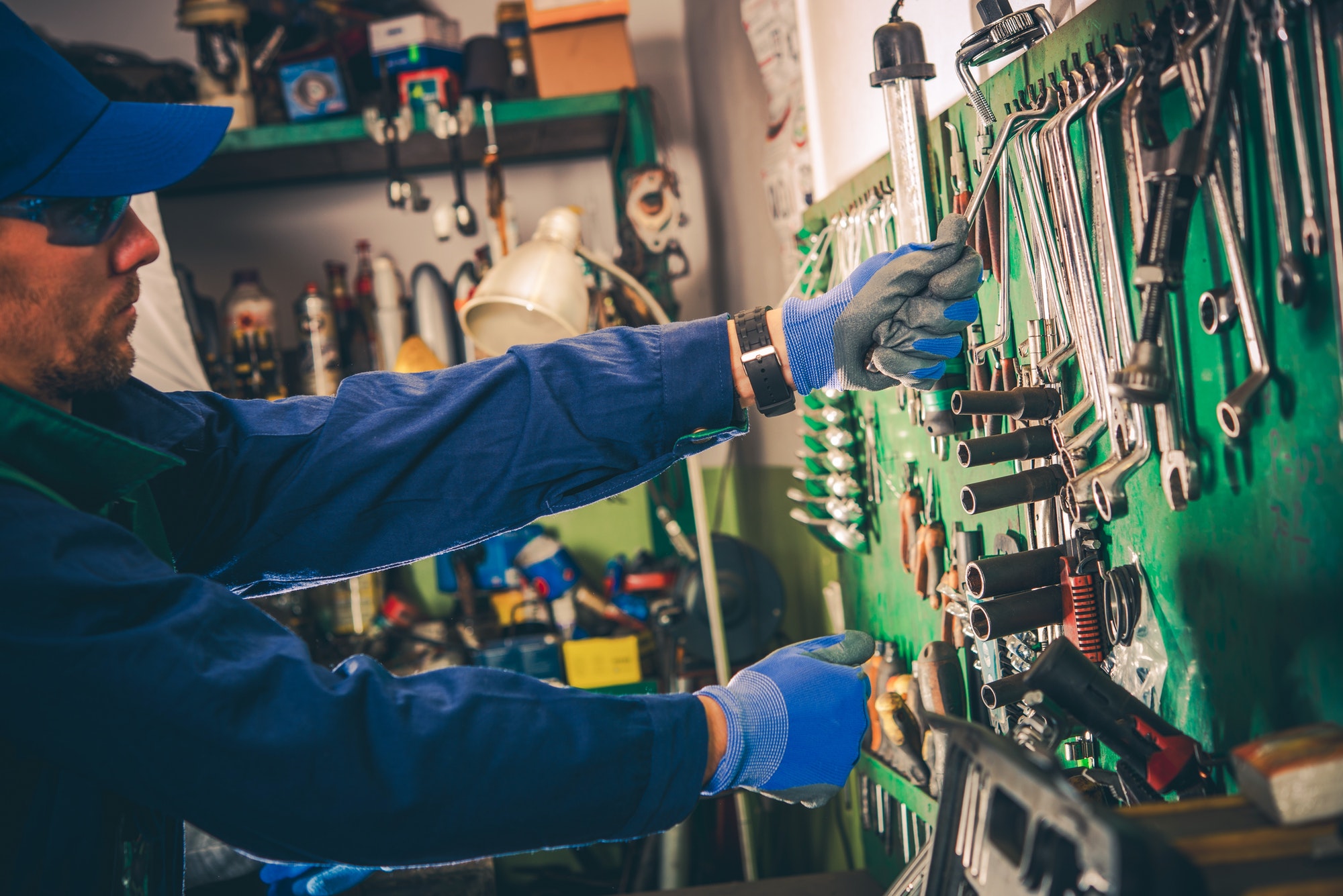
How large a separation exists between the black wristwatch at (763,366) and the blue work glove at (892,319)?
0.02m

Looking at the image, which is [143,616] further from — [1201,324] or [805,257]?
[805,257]

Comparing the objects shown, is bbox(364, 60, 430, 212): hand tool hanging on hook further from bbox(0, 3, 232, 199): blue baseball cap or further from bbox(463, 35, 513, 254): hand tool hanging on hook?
bbox(0, 3, 232, 199): blue baseball cap

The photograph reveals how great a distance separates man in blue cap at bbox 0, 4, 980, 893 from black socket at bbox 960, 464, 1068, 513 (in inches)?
6.1

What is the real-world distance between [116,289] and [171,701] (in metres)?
0.48

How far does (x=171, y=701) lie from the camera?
68 cm

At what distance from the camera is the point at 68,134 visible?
86 cm

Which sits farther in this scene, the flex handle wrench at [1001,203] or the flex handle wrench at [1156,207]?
the flex handle wrench at [1001,203]

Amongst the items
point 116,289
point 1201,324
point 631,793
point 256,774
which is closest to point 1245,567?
point 1201,324

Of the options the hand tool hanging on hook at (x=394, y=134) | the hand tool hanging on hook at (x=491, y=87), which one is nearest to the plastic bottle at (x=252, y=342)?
the hand tool hanging on hook at (x=394, y=134)

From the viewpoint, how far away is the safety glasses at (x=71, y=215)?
0.86 metres

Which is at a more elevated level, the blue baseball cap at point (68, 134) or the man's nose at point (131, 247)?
the blue baseball cap at point (68, 134)

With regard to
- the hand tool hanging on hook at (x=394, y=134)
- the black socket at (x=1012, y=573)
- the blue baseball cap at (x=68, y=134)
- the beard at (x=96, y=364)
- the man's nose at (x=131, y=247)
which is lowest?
the black socket at (x=1012, y=573)

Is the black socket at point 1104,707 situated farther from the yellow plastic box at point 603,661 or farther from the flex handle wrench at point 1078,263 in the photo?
the yellow plastic box at point 603,661

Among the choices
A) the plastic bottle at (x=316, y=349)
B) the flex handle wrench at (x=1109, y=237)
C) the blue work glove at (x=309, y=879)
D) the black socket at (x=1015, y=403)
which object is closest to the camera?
the flex handle wrench at (x=1109, y=237)
